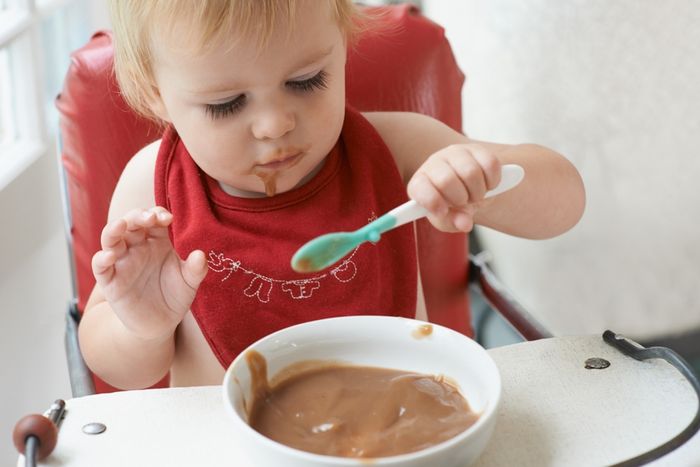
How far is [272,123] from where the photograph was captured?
3.68 feet

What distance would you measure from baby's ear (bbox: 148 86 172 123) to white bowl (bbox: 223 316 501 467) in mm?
446

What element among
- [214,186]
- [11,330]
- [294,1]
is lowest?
[11,330]

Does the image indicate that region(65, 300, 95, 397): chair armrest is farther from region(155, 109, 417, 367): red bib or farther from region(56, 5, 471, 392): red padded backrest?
region(155, 109, 417, 367): red bib

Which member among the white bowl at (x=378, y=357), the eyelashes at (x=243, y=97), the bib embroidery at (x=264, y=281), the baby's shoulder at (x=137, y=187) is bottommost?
the bib embroidery at (x=264, y=281)

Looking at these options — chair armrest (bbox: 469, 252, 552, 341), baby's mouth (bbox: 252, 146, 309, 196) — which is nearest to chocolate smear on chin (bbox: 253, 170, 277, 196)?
baby's mouth (bbox: 252, 146, 309, 196)

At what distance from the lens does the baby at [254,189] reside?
1.10 meters

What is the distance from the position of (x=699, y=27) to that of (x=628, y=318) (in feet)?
2.63

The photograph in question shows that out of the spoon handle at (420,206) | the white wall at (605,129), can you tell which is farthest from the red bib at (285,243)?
the white wall at (605,129)

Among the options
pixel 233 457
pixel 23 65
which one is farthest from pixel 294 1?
pixel 23 65

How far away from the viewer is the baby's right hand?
41.8 inches

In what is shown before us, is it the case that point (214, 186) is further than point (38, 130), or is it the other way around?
point (38, 130)

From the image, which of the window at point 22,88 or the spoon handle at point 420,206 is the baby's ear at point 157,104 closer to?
the spoon handle at point 420,206

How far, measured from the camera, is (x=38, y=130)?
191 centimetres

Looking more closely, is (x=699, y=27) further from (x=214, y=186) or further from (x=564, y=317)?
(x=214, y=186)
